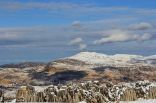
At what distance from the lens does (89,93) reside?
68.5 meters

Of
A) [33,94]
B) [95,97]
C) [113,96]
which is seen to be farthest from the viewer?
[33,94]

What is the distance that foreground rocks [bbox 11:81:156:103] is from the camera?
6906cm

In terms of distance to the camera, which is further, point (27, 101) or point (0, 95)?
point (27, 101)

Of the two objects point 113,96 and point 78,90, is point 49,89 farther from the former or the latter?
point 113,96

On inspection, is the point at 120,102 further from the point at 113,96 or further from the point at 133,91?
the point at 133,91

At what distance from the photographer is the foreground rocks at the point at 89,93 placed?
6906cm

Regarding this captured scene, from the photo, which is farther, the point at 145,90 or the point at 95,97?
the point at 145,90

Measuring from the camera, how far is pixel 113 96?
71.2 m

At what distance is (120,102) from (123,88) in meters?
7.57

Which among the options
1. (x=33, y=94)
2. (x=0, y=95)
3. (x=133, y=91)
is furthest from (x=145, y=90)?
(x=0, y=95)

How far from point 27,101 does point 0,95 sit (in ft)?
27.0

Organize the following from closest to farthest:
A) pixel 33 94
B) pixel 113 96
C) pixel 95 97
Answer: pixel 95 97 < pixel 113 96 < pixel 33 94

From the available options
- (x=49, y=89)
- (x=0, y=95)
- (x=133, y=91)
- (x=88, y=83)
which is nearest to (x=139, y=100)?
(x=133, y=91)

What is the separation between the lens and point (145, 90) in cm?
7794
